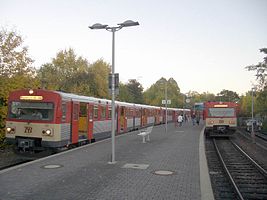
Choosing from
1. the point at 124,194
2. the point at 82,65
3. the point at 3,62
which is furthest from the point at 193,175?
the point at 82,65

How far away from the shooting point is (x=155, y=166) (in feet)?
38.5

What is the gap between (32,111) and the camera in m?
14.6

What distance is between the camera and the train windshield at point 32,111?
14328 millimetres

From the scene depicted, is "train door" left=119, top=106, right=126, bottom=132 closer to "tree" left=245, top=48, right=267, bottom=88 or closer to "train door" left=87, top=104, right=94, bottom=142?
"train door" left=87, top=104, right=94, bottom=142

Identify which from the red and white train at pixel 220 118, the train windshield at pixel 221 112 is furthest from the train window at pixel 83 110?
the train windshield at pixel 221 112

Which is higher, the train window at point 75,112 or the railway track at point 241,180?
the train window at point 75,112

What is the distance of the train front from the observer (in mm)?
14125

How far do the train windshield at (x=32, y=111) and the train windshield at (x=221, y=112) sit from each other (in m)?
15.5

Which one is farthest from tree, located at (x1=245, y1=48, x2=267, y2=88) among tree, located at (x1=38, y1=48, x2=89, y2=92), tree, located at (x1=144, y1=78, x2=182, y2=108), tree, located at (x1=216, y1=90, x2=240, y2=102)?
tree, located at (x1=216, y1=90, x2=240, y2=102)

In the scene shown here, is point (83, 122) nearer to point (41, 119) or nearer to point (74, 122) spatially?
point (74, 122)

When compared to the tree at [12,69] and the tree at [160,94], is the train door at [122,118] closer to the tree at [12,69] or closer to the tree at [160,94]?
the tree at [12,69]

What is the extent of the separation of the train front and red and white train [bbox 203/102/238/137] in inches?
596

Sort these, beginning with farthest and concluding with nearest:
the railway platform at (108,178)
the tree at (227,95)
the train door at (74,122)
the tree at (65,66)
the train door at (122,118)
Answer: the tree at (227,95), the tree at (65,66), the train door at (122,118), the train door at (74,122), the railway platform at (108,178)

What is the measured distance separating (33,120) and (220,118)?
16.1m
